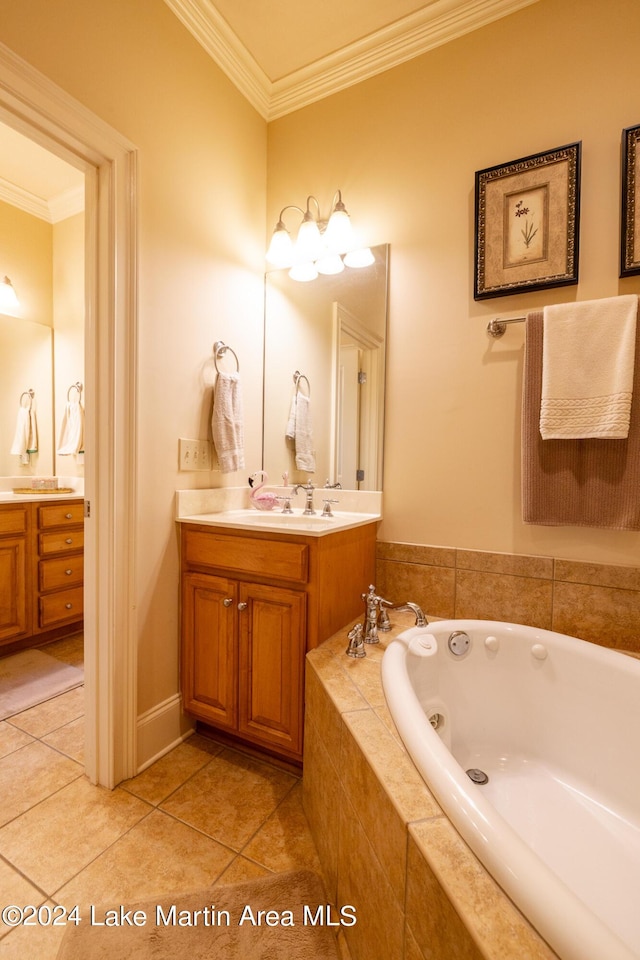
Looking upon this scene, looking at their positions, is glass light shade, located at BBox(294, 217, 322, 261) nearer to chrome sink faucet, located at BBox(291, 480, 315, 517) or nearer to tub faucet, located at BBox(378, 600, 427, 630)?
chrome sink faucet, located at BBox(291, 480, 315, 517)

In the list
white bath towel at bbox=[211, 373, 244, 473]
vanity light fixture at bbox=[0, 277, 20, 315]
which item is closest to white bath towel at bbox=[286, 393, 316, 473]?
white bath towel at bbox=[211, 373, 244, 473]

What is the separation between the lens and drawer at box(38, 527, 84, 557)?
247 cm

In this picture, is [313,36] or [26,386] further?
[26,386]

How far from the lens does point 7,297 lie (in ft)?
8.84

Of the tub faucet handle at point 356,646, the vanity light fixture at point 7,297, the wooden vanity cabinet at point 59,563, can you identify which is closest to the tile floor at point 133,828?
the tub faucet handle at point 356,646

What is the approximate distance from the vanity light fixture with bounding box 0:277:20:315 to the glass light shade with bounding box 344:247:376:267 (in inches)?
88.6

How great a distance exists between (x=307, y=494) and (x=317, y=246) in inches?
43.2

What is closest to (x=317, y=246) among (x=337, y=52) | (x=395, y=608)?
(x=337, y=52)

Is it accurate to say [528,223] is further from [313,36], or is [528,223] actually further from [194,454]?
[194,454]

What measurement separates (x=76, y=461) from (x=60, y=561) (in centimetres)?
68

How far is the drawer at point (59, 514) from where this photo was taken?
245 centimetres

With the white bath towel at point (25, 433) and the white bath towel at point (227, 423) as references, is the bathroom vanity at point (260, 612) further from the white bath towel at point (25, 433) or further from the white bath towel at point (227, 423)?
the white bath towel at point (25, 433)

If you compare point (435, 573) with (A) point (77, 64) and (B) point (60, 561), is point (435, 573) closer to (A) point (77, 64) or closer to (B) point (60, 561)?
(A) point (77, 64)

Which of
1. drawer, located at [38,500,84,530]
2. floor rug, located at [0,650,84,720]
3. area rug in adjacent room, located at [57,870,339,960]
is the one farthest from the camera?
drawer, located at [38,500,84,530]
